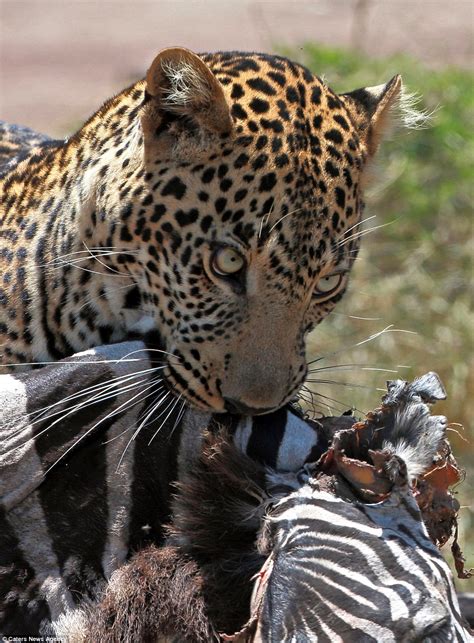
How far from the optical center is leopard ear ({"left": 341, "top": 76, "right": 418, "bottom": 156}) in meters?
3.46

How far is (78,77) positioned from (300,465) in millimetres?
10501

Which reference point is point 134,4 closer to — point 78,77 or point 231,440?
point 78,77

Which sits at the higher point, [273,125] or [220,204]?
[273,125]

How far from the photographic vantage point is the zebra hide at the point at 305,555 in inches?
88.9

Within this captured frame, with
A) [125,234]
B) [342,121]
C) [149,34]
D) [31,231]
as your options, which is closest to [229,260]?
[125,234]

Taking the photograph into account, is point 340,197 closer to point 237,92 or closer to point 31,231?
point 237,92

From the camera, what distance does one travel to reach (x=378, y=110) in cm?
352

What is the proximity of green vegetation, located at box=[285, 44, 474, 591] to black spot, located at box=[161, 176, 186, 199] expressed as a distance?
3.11 metres

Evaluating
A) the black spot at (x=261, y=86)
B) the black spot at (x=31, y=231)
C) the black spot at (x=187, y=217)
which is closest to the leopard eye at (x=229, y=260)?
the black spot at (x=187, y=217)

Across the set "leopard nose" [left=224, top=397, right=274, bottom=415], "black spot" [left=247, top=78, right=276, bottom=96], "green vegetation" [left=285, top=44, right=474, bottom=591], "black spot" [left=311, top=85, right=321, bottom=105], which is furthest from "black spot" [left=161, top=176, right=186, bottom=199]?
"green vegetation" [left=285, top=44, right=474, bottom=591]

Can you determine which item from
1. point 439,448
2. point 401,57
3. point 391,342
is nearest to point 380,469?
point 439,448

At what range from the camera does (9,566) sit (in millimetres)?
2590

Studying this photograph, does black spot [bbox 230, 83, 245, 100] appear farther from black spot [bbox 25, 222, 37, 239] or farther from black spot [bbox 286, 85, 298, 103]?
black spot [bbox 25, 222, 37, 239]

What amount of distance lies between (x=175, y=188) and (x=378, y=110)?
0.78m
